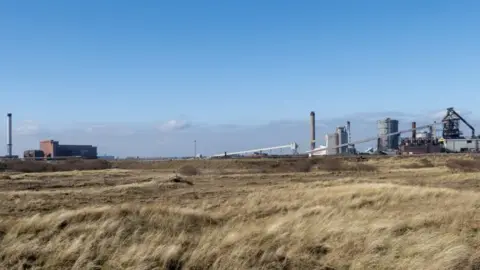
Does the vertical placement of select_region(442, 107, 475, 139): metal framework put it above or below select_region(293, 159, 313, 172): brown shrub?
above

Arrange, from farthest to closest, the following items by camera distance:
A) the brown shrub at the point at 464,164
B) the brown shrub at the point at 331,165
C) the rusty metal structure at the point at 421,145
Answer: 1. the rusty metal structure at the point at 421,145
2. the brown shrub at the point at 331,165
3. the brown shrub at the point at 464,164

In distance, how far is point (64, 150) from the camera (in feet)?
600

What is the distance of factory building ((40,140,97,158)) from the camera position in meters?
178

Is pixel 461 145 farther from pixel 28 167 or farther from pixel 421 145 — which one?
pixel 28 167

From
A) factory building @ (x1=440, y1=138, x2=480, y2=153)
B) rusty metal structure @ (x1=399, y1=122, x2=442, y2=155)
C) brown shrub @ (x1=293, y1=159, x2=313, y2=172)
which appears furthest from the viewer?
rusty metal structure @ (x1=399, y1=122, x2=442, y2=155)

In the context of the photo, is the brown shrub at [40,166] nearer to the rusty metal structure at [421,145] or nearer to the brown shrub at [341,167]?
the brown shrub at [341,167]

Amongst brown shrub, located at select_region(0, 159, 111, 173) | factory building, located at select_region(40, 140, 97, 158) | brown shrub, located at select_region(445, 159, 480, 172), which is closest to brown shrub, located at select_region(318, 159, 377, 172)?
brown shrub, located at select_region(445, 159, 480, 172)

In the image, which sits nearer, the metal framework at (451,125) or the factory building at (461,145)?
the factory building at (461,145)

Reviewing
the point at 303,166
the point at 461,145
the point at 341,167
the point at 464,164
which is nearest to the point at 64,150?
the point at 303,166

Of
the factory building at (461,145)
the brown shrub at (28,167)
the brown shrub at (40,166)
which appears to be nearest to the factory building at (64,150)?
the brown shrub at (40,166)

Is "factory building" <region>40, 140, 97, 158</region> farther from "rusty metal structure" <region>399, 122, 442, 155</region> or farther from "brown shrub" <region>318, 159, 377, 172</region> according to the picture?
"brown shrub" <region>318, 159, 377, 172</region>

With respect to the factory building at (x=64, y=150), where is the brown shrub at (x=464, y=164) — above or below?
below

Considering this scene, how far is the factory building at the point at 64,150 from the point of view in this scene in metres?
178

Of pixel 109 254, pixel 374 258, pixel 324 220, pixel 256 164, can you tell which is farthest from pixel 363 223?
pixel 256 164
